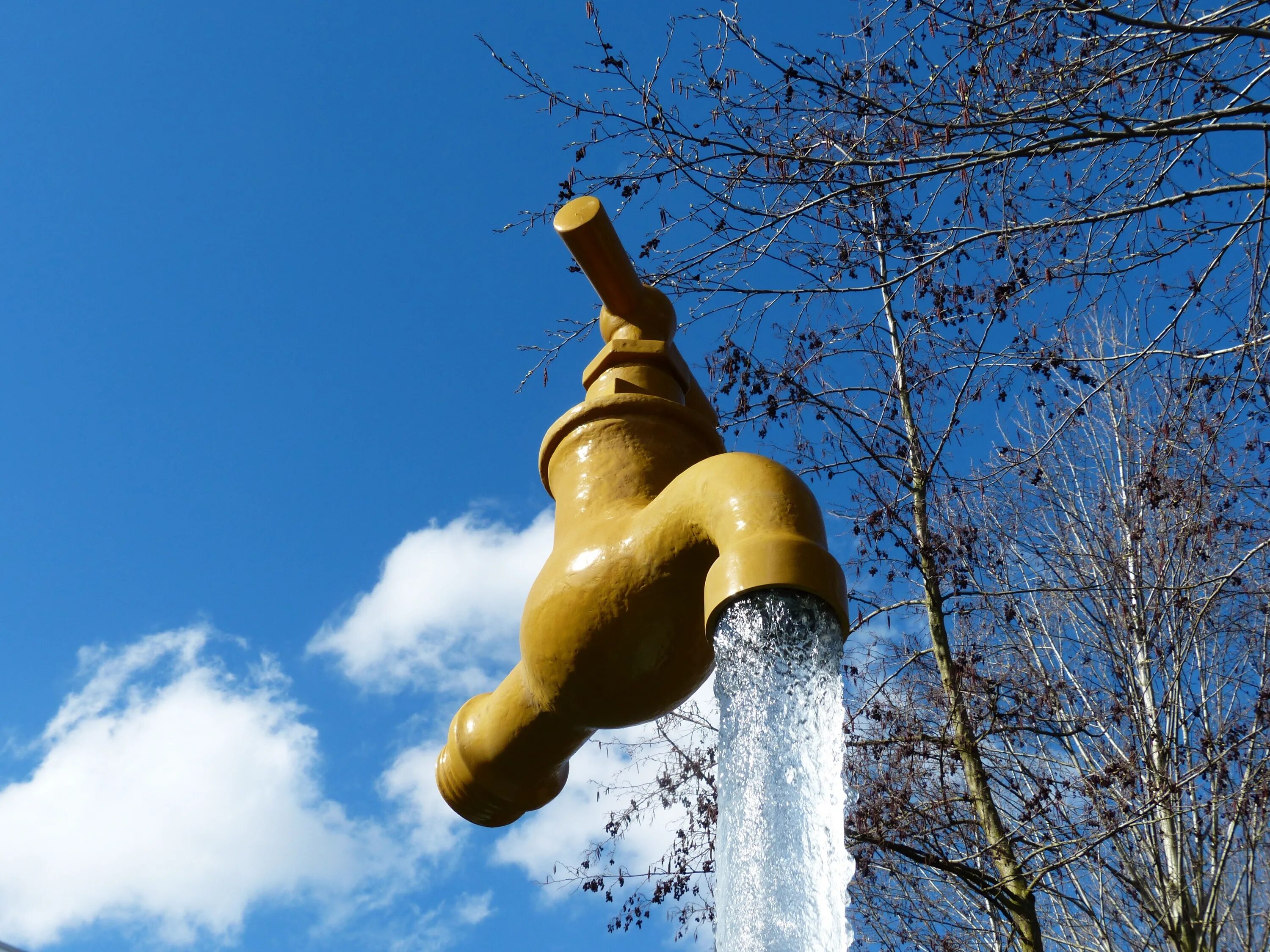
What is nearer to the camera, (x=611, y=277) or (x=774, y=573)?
(x=774, y=573)

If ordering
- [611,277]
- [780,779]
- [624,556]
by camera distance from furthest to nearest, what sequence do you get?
[611,277] < [624,556] < [780,779]

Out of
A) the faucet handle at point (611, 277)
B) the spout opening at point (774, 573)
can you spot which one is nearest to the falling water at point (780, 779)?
the spout opening at point (774, 573)

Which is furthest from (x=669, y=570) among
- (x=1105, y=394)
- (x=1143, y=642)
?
(x=1105, y=394)

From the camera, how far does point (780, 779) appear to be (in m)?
1.27

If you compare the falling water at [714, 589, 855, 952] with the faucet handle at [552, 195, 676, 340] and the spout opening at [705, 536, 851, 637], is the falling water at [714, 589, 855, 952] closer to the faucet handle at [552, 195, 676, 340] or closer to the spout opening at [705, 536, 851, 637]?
the spout opening at [705, 536, 851, 637]

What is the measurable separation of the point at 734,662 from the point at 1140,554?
8.31m

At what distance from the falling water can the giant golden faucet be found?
4cm

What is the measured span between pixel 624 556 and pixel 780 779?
0.40 m

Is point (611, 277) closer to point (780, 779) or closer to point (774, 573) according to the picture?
point (774, 573)

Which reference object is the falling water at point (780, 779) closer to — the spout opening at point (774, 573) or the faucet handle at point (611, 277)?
the spout opening at point (774, 573)

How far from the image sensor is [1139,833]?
7379 millimetres

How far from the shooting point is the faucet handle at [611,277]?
182 centimetres

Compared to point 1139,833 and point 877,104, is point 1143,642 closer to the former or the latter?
point 1139,833

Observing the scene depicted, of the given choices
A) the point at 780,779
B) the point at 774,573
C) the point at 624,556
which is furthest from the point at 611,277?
the point at 780,779
